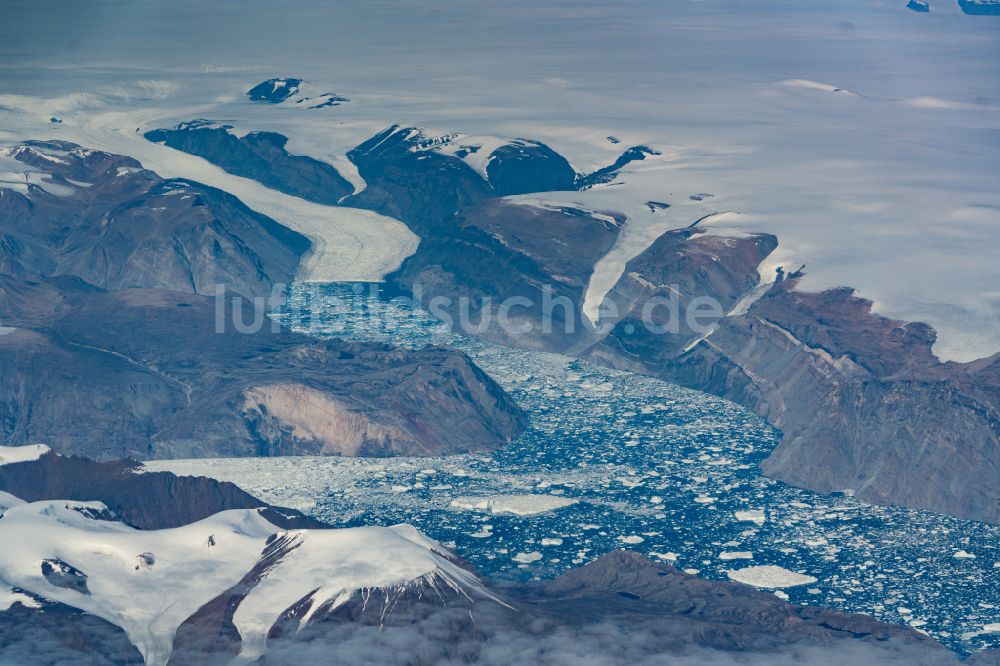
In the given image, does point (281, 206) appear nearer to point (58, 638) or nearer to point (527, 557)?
point (527, 557)

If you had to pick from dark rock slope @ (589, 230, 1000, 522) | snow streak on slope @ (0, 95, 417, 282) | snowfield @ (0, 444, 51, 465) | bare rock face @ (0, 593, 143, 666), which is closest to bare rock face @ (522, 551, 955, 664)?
bare rock face @ (0, 593, 143, 666)

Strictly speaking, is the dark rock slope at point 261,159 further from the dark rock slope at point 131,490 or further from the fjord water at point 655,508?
the dark rock slope at point 131,490

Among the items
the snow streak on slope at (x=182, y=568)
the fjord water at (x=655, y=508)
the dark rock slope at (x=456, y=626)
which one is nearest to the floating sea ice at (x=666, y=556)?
the fjord water at (x=655, y=508)

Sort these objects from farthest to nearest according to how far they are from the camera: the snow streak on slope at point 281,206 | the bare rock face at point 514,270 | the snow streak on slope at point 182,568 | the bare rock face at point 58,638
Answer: the snow streak on slope at point 281,206 → the bare rock face at point 514,270 → the snow streak on slope at point 182,568 → the bare rock face at point 58,638

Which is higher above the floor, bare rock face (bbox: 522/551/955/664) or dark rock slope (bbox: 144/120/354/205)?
bare rock face (bbox: 522/551/955/664)

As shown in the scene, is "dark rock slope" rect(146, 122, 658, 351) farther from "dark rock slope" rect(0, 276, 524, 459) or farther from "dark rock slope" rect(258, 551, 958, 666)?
"dark rock slope" rect(258, 551, 958, 666)

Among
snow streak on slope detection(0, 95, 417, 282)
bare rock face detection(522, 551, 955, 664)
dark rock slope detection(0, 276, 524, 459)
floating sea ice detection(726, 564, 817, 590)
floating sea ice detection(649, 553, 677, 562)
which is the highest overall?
bare rock face detection(522, 551, 955, 664)
